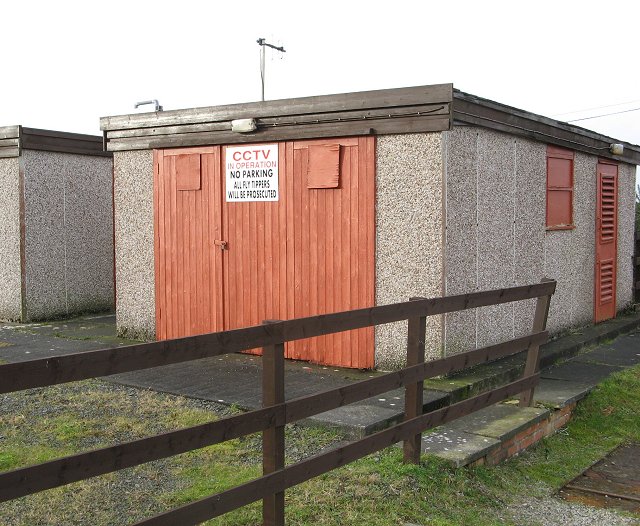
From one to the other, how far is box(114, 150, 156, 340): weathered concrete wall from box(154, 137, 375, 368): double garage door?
20cm

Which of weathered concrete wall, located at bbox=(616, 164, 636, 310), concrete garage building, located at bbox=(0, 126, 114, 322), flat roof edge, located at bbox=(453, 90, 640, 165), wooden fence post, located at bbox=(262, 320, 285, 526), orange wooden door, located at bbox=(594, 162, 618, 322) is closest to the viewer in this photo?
wooden fence post, located at bbox=(262, 320, 285, 526)

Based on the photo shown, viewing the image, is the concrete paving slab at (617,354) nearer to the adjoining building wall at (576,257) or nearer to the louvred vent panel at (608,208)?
the adjoining building wall at (576,257)

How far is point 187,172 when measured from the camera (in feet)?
30.0

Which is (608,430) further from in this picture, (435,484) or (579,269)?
(579,269)

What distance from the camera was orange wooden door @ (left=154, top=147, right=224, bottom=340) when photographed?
29.5ft

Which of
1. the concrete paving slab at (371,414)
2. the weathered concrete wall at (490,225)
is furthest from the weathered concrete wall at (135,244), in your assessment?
the concrete paving slab at (371,414)

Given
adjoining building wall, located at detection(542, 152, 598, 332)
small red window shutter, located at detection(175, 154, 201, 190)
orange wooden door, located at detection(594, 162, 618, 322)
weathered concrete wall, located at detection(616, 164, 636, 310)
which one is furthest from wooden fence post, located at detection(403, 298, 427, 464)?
weathered concrete wall, located at detection(616, 164, 636, 310)

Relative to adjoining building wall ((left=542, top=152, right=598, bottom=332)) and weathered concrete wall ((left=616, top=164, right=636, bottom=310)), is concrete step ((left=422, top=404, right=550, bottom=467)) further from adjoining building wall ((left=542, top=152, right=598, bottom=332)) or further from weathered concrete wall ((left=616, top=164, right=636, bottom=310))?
weathered concrete wall ((left=616, top=164, right=636, bottom=310))

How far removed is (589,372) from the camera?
816cm

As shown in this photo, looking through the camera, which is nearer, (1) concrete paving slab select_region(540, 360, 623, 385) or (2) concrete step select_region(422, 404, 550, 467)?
(2) concrete step select_region(422, 404, 550, 467)

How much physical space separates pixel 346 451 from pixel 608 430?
11.0 feet

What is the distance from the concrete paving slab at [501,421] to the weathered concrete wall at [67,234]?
7.48m

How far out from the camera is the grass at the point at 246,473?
4.45 meters

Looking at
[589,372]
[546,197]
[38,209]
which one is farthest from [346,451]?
[38,209]
